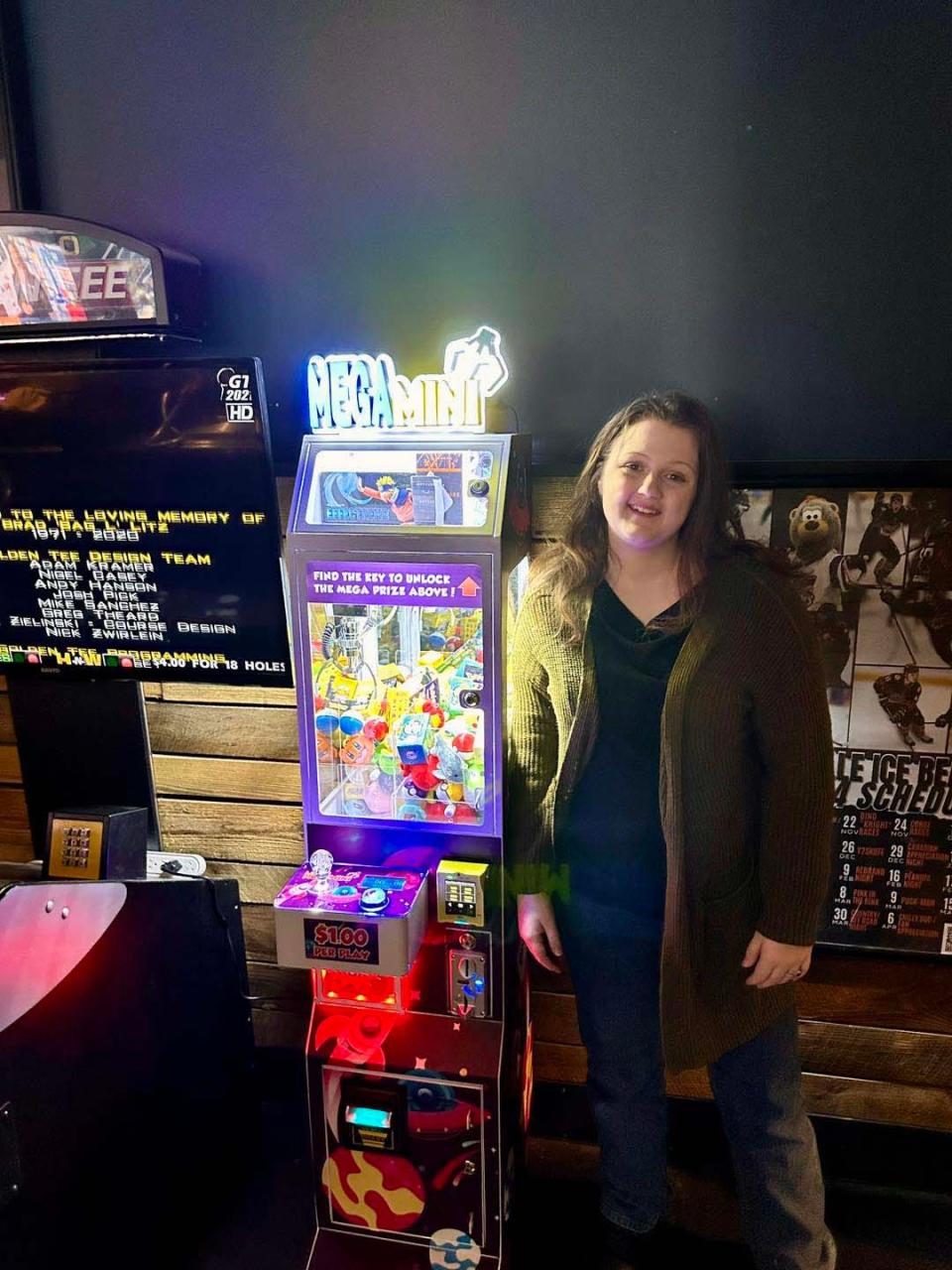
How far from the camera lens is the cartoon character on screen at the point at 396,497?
2.04m

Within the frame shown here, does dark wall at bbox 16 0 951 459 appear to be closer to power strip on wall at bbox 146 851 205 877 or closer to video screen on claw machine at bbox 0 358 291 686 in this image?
video screen on claw machine at bbox 0 358 291 686

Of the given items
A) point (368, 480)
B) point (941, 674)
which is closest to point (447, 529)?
point (368, 480)

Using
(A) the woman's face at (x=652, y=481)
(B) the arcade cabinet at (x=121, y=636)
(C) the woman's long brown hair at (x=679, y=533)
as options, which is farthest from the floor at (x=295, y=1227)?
(A) the woman's face at (x=652, y=481)

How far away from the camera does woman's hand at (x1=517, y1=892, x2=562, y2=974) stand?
227cm

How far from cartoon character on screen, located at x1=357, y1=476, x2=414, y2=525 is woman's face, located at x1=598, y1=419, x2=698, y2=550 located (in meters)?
0.46

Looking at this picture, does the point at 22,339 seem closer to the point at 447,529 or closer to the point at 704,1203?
the point at 447,529

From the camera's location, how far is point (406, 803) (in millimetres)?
2193

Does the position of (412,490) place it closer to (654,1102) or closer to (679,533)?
(679,533)

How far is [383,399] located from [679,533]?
78 cm

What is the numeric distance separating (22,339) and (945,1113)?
138 inches

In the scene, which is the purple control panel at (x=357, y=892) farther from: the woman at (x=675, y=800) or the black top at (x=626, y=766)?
the black top at (x=626, y=766)

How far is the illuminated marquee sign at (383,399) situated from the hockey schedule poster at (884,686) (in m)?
0.78

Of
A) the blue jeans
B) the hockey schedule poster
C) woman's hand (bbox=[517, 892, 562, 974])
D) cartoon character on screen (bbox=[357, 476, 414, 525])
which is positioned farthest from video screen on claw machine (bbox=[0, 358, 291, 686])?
the hockey schedule poster

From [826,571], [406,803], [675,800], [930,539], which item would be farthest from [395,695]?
[930,539]
